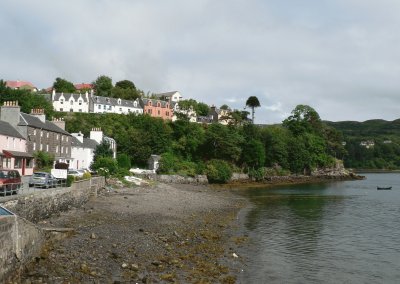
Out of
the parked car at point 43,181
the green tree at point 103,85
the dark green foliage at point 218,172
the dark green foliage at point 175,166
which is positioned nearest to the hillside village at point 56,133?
the dark green foliage at point 175,166

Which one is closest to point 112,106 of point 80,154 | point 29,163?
point 80,154

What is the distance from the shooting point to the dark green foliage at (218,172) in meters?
94.5

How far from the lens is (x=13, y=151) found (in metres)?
54.4

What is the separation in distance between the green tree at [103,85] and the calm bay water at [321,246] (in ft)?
329

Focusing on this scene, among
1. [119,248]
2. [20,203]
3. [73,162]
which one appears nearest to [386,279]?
[119,248]

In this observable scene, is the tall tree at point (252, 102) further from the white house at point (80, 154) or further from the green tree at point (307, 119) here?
the white house at point (80, 154)

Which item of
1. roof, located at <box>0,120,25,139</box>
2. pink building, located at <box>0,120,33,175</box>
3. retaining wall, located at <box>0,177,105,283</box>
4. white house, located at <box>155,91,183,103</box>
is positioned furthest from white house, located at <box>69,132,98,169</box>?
white house, located at <box>155,91,183,103</box>

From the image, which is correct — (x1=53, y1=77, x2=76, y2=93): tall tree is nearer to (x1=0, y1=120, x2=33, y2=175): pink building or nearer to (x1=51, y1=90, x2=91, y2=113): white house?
(x1=51, y1=90, x2=91, y2=113): white house

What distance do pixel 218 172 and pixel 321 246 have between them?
210ft

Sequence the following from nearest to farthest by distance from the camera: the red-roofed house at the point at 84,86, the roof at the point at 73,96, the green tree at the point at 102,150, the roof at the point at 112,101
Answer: the green tree at the point at 102,150
the roof at the point at 73,96
the roof at the point at 112,101
the red-roofed house at the point at 84,86

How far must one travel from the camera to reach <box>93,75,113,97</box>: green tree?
463 feet

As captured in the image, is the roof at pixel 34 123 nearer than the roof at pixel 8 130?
No

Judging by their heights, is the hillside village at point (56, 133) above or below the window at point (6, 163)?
above

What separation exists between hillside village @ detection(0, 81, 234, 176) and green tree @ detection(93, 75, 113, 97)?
1439 cm
